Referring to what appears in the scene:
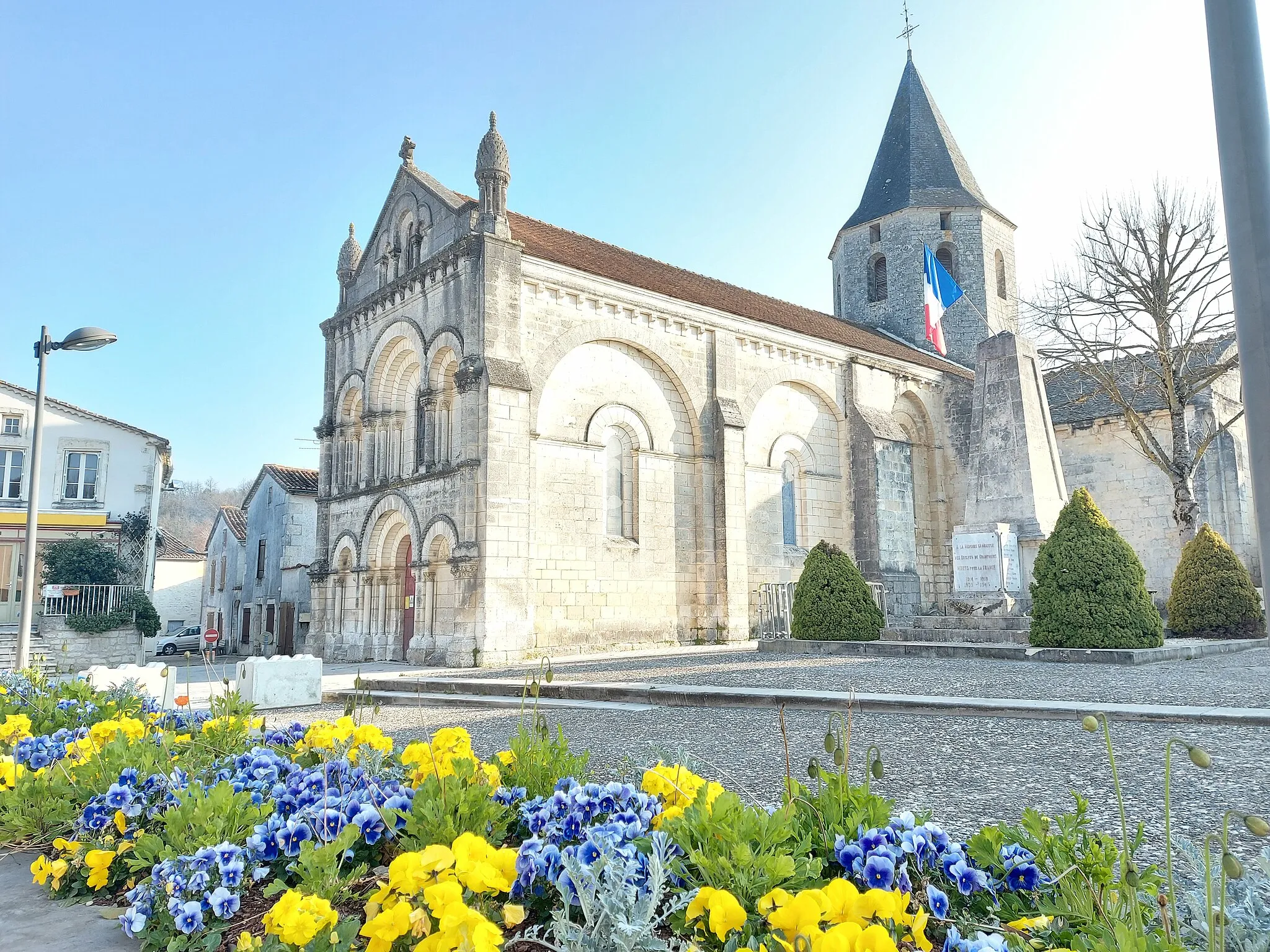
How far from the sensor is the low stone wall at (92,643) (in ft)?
73.7

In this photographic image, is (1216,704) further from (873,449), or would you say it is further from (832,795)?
(873,449)

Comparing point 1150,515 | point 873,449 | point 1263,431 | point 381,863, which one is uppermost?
point 873,449

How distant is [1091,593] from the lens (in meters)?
12.0

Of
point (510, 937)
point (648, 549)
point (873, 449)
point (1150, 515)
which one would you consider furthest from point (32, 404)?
point (1150, 515)

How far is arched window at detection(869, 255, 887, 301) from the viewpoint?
3186 cm

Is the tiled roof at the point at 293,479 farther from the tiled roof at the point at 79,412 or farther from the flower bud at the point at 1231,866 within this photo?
the flower bud at the point at 1231,866

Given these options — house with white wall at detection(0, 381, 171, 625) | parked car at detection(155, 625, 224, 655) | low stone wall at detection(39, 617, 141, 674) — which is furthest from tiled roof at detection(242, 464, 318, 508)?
parked car at detection(155, 625, 224, 655)

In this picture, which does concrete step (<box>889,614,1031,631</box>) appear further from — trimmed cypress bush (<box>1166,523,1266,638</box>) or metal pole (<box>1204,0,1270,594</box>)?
metal pole (<box>1204,0,1270,594</box>)

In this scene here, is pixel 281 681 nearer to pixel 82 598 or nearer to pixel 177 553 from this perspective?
pixel 82 598

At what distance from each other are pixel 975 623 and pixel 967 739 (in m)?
8.93

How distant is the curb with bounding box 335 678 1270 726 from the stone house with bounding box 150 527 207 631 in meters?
38.7

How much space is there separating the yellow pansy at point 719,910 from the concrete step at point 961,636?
12.8m

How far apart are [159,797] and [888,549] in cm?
2171

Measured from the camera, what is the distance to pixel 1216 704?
6.96m
